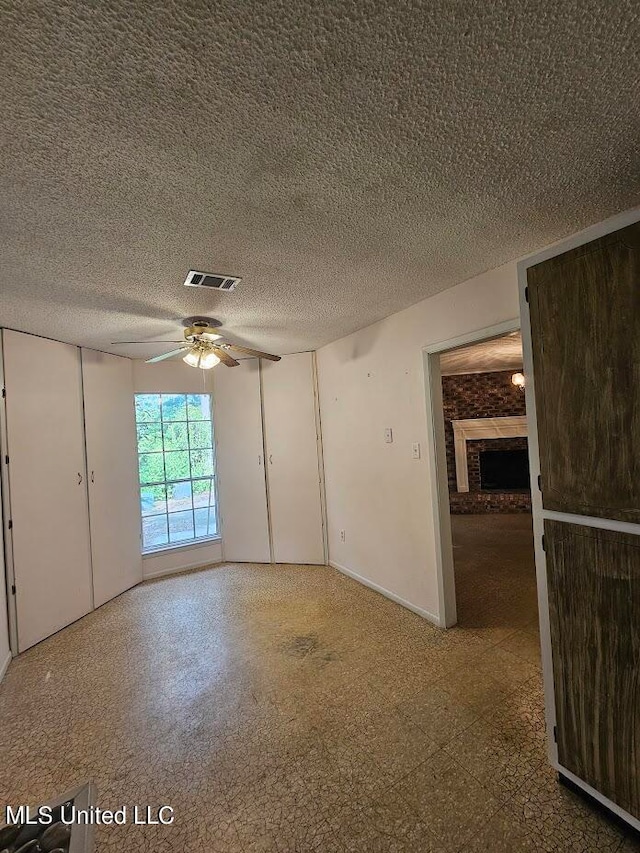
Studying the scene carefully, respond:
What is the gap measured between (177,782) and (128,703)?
726 millimetres

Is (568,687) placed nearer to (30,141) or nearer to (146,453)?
(30,141)

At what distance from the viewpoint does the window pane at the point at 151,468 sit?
4301mm

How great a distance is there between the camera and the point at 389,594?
131 inches

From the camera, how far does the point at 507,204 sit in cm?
160

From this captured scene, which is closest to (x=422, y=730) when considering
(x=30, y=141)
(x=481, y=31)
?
(x=481, y=31)

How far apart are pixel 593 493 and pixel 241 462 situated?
3.71 m

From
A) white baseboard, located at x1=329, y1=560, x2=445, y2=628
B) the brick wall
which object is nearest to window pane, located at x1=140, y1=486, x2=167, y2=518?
white baseboard, located at x1=329, y1=560, x2=445, y2=628

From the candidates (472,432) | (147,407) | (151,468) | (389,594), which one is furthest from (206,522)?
(472,432)

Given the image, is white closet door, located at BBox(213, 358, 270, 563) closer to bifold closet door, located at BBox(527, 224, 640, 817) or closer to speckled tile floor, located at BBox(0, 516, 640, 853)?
speckled tile floor, located at BBox(0, 516, 640, 853)

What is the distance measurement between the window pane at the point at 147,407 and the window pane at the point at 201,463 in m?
0.61

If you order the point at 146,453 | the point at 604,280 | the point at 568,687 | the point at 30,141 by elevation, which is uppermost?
the point at 30,141

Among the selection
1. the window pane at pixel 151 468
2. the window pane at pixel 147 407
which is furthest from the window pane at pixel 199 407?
the window pane at pixel 151 468

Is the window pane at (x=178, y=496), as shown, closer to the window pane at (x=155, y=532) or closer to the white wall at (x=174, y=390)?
the window pane at (x=155, y=532)

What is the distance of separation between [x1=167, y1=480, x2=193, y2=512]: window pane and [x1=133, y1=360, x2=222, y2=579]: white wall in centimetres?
46
